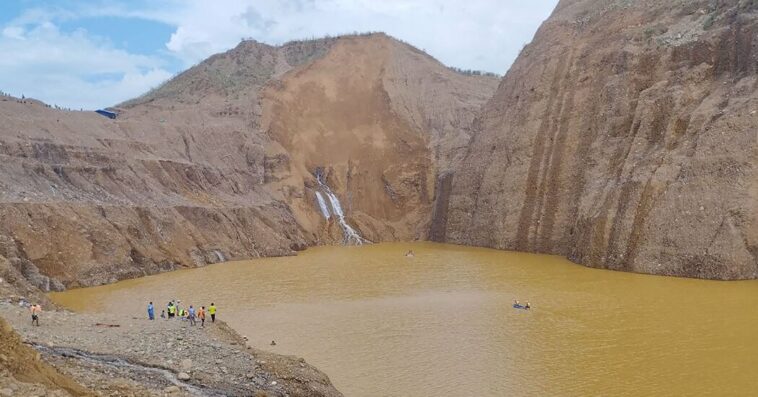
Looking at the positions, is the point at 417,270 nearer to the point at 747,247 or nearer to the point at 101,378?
the point at 747,247

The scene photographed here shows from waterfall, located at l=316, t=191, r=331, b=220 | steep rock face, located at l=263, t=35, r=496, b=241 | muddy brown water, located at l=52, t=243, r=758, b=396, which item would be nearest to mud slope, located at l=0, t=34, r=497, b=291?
steep rock face, located at l=263, t=35, r=496, b=241

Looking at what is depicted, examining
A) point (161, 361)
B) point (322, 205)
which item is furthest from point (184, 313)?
point (322, 205)

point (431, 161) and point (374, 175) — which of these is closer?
point (374, 175)

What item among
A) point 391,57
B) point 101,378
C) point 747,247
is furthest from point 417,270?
point 391,57

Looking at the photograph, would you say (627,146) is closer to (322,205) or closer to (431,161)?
(431,161)

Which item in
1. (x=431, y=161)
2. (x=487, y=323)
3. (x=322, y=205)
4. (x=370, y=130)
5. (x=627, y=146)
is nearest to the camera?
(x=487, y=323)

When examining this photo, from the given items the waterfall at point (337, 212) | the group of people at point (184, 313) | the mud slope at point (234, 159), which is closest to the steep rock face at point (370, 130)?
the mud slope at point (234, 159)

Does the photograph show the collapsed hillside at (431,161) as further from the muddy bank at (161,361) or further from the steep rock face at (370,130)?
the muddy bank at (161,361)
